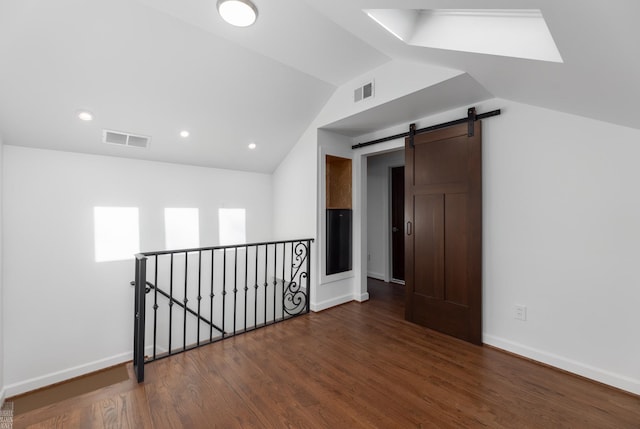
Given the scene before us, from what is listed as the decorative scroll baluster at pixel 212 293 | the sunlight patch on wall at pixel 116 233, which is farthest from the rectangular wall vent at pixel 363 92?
the sunlight patch on wall at pixel 116 233

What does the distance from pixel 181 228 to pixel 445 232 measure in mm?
3600

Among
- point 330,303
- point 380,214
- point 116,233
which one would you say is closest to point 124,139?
point 116,233

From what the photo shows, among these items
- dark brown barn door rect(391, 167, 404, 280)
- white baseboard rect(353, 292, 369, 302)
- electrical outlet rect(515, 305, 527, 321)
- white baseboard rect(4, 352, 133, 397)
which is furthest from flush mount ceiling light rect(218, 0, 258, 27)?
white baseboard rect(4, 352, 133, 397)

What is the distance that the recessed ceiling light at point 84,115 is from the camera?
270 centimetres

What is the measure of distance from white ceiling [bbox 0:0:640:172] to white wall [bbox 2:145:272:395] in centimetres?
32

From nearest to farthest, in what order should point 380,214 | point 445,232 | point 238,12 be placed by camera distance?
point 238,12
point 445,232
point 380,214

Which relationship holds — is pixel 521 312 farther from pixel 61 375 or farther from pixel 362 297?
pixel 61 375

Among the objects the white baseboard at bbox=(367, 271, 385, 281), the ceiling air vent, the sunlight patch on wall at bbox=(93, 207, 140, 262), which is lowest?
the white baseboard at bbox=(367, 271, 385, 281)

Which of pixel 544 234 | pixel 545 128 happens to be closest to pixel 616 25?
pixel 545 128

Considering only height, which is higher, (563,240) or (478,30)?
(478,30)

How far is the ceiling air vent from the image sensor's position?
307 cm

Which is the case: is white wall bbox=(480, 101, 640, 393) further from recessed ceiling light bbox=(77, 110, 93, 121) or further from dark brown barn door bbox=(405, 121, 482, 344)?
recessed ceiling light bbox=(77, 110, 93, 121)

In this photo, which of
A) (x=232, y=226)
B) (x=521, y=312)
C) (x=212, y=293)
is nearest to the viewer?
(x=521, y=312)

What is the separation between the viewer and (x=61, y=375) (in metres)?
3.11
